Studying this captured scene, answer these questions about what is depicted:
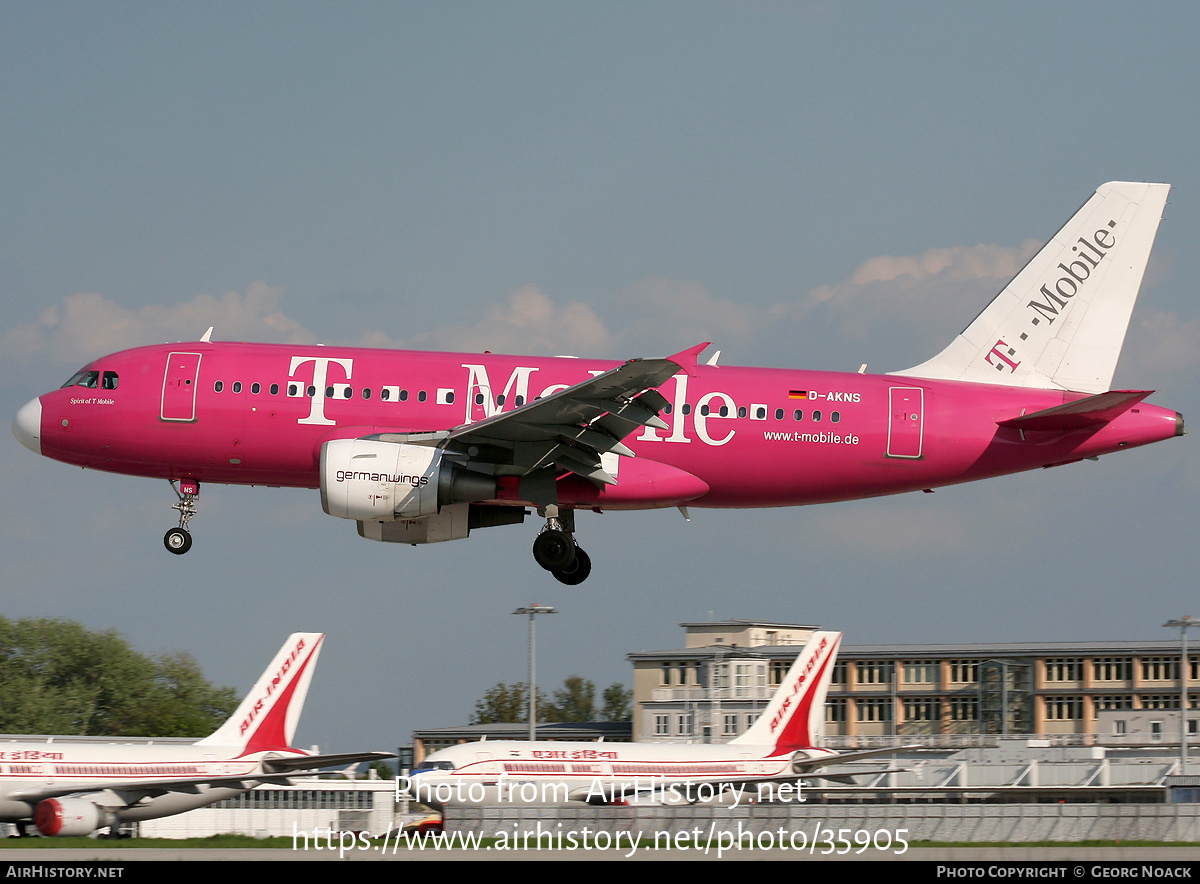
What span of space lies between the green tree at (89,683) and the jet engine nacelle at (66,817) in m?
64.6

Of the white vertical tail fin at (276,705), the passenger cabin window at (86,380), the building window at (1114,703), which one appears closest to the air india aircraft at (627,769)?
the white vertical tail fin at (276,705)

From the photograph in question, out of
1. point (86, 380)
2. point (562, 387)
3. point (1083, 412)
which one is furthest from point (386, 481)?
point (1083, 412)

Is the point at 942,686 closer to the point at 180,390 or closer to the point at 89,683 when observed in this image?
the point at 89,683

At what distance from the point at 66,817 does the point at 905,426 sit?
865 inches

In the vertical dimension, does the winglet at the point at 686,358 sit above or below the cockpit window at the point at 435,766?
above

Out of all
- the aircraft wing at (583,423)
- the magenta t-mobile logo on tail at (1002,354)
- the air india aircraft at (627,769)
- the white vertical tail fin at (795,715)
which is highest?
the magenta t-mobile logo on tail at (1002,354)

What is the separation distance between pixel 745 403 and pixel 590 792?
14.9 meters

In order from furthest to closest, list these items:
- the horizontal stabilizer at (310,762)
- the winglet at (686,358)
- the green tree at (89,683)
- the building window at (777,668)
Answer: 1. the building window at (777,668)
2. the green tree at (89,683)
3. the horizontal stabilizer at (310,762)
4. the winglet at (686,358)

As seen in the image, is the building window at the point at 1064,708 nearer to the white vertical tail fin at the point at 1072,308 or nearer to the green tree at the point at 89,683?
the green tree at the point at 89,683

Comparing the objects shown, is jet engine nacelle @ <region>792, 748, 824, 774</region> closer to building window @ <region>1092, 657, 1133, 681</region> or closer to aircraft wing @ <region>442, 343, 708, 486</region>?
aircraft wing @ <region>442, 343, 708, 486</region>

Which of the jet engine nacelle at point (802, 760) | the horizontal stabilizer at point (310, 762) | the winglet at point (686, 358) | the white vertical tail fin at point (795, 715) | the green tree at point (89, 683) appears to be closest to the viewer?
the winglet at point (686, 358)

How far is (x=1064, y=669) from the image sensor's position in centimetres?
10450

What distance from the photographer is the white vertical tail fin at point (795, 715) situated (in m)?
46.8
